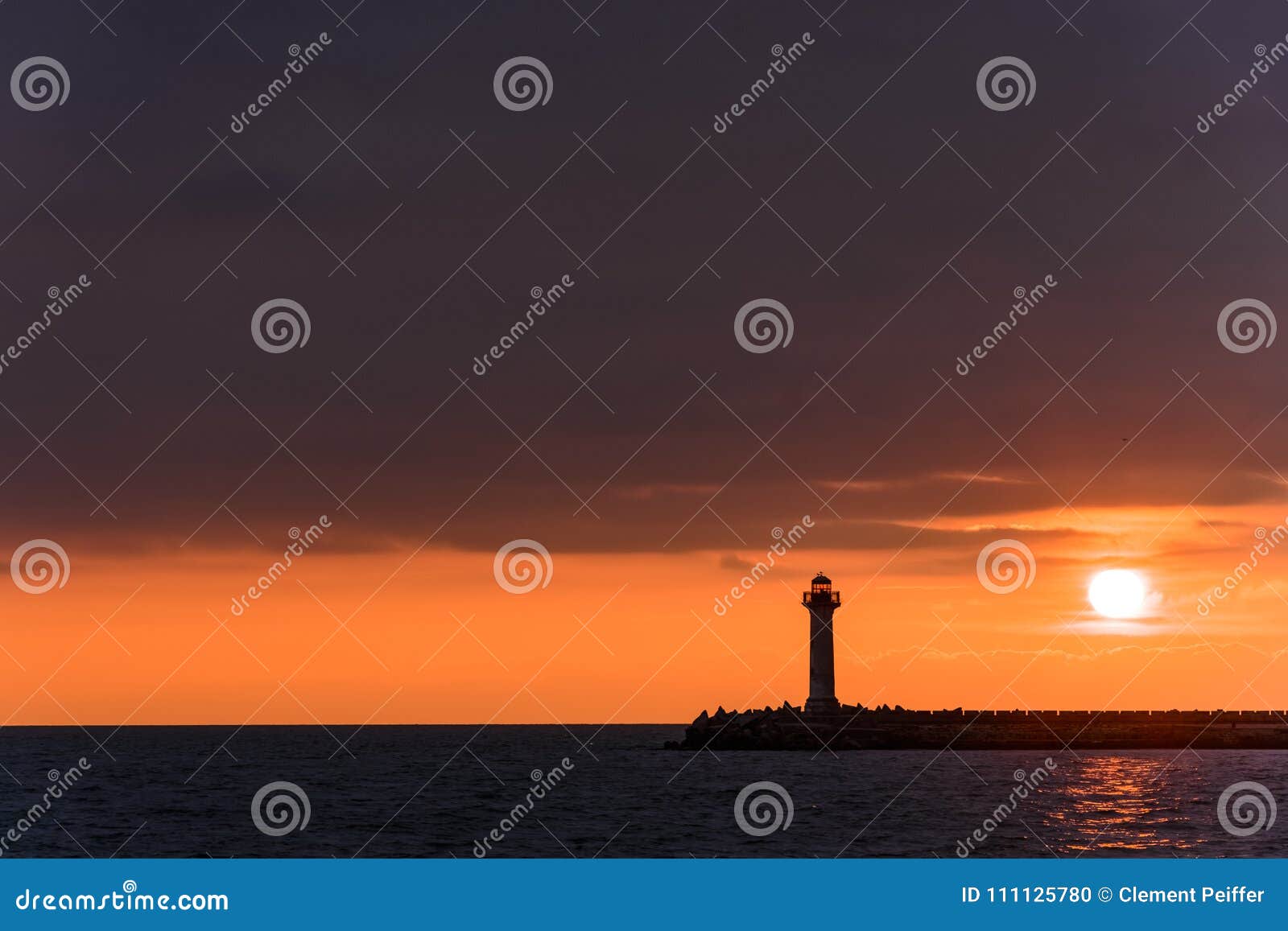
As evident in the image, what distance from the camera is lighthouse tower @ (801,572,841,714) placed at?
3829 inches

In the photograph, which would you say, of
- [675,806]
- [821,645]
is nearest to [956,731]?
[821,645]

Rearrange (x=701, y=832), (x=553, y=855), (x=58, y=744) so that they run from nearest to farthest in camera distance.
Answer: (x=553, y=855), (x=701, y=832), (x=58, y=744)

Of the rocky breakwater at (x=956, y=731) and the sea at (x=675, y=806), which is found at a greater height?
the rocky breakwater at (x=956, y=731)

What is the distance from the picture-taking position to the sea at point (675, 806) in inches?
2203

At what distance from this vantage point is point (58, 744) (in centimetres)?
18375

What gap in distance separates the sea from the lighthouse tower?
13.8ft

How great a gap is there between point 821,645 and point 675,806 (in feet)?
100

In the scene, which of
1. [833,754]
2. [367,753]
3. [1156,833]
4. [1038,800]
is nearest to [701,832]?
[1156,833]

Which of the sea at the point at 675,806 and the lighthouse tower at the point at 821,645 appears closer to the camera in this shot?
the sea at the point at 675,806

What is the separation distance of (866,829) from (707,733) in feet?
184

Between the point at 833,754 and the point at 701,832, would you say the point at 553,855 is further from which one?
the point at 833,754

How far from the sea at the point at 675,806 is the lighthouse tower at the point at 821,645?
4.22m

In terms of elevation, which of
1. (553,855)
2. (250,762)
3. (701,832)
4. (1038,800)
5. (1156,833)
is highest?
(250,762)

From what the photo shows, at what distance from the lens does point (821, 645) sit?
98562 mm
